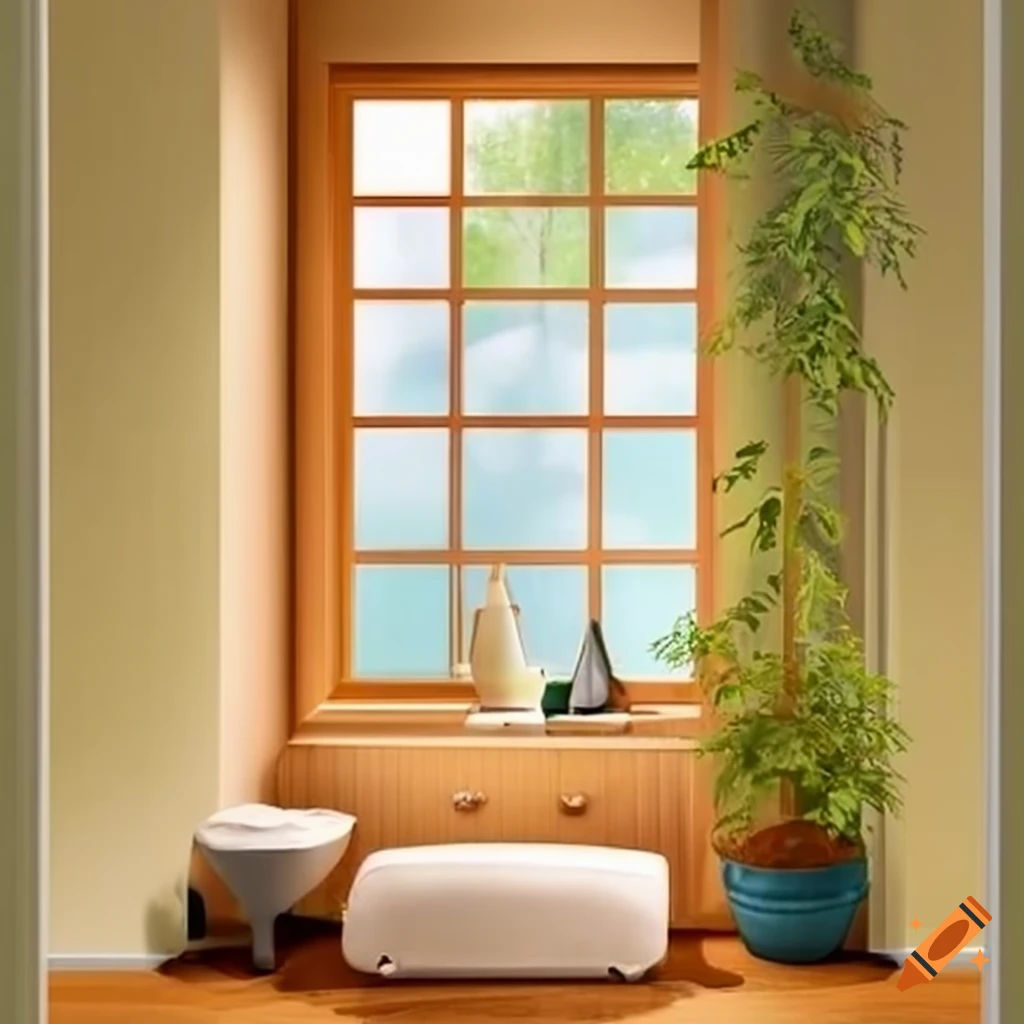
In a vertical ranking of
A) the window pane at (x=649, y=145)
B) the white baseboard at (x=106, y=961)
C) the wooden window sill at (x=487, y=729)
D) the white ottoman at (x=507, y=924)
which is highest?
the window pane at (x=649, y=145)

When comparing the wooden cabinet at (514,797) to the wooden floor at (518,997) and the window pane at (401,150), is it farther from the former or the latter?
the window pane at (401,150)

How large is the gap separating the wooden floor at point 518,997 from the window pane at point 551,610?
874 mm

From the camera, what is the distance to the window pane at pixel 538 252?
3748mm

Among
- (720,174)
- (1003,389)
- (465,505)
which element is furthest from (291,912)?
(1003,389)

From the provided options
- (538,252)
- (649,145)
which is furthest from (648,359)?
(649,145)

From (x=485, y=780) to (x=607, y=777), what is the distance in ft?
0.95

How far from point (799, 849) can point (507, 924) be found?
25.6 inches

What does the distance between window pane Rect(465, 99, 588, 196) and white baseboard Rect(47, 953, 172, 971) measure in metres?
2.01

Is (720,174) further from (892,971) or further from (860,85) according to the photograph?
(892,971)

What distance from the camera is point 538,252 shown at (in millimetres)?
3752

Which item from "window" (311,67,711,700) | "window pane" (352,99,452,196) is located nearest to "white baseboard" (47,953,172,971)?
"window" (311,67,711,700)

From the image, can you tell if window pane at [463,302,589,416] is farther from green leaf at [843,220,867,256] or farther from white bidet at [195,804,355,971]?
white bidet at [195,804,355,971]
